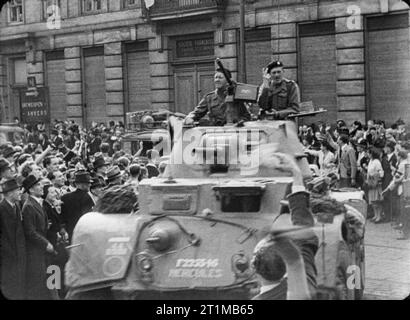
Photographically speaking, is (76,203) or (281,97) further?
(281,97)

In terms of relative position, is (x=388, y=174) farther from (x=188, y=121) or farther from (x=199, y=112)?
(x=188, y=121)

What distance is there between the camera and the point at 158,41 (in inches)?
620

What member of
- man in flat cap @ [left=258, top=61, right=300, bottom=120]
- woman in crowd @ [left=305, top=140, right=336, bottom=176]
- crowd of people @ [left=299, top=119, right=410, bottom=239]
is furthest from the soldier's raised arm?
woman in crowd @ [left=305, top=140, right=336, bottom=176]

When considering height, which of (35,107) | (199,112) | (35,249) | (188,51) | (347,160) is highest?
(188,51)

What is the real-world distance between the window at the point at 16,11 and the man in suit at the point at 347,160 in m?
6.63

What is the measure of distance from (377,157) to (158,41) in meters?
4.76

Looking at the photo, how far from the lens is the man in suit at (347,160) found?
15.9 metres

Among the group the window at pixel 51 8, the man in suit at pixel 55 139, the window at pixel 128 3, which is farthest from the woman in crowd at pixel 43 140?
the window at pixel 128 3

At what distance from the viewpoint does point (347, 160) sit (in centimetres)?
1587

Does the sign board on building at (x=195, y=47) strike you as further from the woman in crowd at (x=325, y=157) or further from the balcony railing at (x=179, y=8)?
the woman in crowd at (x=325, y=157)

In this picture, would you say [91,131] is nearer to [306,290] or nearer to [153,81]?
[153,81]

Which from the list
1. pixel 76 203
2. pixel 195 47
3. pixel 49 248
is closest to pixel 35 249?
pixel 49 248

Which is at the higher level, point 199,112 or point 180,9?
point 180,9

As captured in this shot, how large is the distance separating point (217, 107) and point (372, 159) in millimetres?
5573
